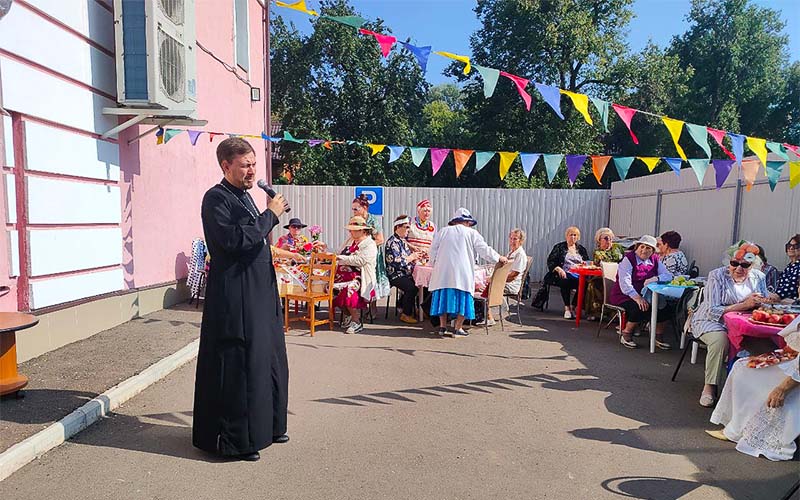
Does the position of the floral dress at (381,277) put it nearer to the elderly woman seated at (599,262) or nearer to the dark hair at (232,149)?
the elderly woman seated at (599,262)

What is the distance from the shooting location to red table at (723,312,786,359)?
397cm

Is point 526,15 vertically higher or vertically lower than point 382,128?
higher

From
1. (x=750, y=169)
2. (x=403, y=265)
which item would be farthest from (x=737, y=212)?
(x=403, y=265)

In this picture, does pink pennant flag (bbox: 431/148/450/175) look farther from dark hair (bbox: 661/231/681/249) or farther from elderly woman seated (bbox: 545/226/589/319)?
dark hair (bbox: 661/231/681/249)

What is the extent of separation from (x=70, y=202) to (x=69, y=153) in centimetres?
53

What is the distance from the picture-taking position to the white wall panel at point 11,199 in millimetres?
4676

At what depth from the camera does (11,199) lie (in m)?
4.72

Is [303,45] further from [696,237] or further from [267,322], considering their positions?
[267,322]

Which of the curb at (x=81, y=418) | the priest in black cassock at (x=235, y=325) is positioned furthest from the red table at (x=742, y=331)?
the curb at (x=81, y=418)

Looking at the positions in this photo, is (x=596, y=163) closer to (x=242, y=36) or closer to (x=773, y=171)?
(x=773, y=171)

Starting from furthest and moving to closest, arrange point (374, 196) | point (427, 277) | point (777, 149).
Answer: point (374, 196) → point (427, 277) → point (777, 149)

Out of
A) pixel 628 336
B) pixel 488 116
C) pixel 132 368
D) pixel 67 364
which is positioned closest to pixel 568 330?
pixel 628 336

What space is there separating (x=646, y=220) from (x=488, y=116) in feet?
33.2

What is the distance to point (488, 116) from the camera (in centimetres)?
1991
